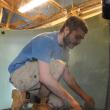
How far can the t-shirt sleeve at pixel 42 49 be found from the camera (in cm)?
145

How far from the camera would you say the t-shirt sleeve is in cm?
145

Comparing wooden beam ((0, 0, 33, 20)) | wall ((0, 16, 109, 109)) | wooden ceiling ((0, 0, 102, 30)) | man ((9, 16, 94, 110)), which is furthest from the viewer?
wooden beam ((0, 0, 33, 20))

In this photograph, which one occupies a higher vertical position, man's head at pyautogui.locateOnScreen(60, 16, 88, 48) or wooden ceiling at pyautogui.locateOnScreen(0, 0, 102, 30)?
wooden ceiling at pyautogui.locateOnScreen(0, 0, 102, 30)

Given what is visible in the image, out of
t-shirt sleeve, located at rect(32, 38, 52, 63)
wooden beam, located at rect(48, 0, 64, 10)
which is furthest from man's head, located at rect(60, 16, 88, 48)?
wooden beam, located at rect(48, 0, 64, 10)

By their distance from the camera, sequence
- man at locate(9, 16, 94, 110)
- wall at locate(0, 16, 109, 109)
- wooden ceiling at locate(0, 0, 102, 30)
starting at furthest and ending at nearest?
wooden ceiling at locate(0, 0, 102, 30) < wall at locate(0, 16, 109, 109) < man at locate(9, 16, 94, 110)

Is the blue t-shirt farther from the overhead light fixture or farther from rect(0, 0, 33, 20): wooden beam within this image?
rect(0, 0, 33, 20): wooden beam

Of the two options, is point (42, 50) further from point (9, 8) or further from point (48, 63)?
point (9, 8)

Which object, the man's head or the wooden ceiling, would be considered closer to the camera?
the man's head

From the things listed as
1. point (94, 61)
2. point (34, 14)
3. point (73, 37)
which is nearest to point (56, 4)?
point (34, 14)

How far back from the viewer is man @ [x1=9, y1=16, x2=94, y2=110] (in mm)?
1436

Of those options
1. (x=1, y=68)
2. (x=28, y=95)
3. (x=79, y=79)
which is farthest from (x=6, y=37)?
(x=28, y=95)

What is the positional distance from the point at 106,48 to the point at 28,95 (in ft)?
2.22

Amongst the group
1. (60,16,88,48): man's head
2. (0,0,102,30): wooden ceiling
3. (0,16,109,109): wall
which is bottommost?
(0,16,109,109): wall

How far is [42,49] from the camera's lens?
1.47 m
